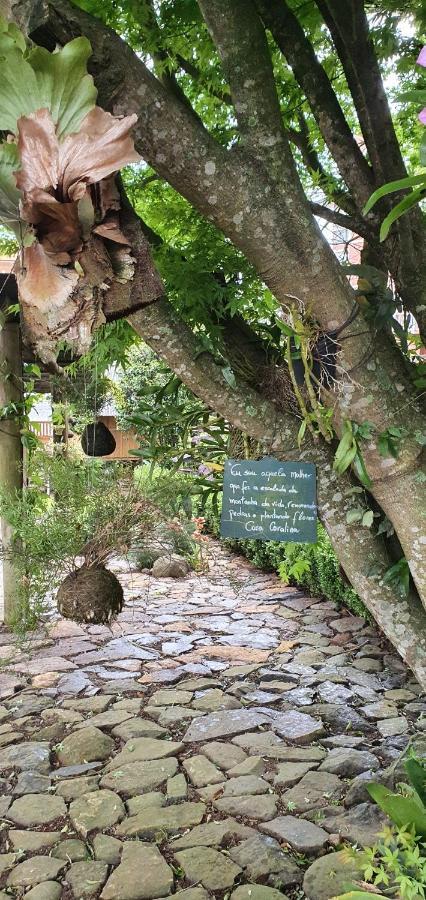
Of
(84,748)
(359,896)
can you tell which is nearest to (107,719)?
(84,748)

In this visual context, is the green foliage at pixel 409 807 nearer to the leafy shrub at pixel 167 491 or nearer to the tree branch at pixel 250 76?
the leafy shrub at pixel 167 491

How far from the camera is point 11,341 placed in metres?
5.30

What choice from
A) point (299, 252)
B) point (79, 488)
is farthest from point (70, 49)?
point (79, 488)

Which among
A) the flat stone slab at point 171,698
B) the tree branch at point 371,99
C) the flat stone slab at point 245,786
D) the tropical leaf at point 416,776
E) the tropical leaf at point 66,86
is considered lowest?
the flat stone slab at point 245,786

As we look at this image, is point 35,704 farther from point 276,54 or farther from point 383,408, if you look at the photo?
point 276,54

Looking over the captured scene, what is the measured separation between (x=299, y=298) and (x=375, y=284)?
25 cm

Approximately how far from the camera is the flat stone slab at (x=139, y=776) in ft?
9.59

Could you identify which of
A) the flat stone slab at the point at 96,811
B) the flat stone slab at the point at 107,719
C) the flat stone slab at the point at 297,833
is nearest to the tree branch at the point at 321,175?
the flat stone slab at the point at 297,833

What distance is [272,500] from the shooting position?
1.83 metres

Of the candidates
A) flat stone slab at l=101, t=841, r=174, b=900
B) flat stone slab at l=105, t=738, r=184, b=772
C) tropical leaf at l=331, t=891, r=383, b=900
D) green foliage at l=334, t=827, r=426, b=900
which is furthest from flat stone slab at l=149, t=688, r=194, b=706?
tropical leaf at l=331, t=891, r=383, b=900

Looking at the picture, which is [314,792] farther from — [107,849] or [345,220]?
[345,220]

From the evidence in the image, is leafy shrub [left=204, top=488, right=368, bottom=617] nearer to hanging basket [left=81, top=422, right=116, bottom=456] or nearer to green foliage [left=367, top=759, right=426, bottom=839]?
hanging basket [left=81, top=422, right=116, bottom=456]

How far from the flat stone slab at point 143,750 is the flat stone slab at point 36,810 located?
32 cm

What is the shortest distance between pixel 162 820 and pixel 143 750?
0.63m
